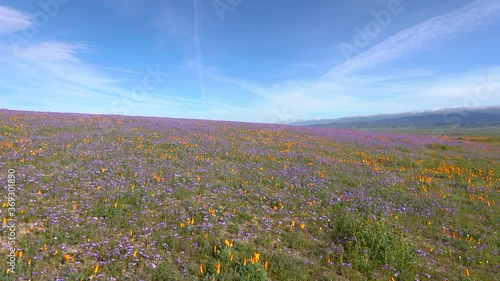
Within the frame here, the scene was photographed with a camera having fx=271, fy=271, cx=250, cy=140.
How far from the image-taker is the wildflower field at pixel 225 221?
5207mm

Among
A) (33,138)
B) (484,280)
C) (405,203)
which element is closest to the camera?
(484,280)

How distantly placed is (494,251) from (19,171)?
1402 centimetres

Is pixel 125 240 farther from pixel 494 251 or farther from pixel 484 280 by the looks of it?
pixel 494 251

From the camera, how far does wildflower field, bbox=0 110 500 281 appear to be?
521cm

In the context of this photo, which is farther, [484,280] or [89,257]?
[484,280]

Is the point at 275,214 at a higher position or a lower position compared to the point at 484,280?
higher

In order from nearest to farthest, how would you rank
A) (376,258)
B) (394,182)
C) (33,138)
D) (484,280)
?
(484,280) → (376,258) → (394,182) → (33,138)

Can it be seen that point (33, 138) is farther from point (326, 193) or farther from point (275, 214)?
point (326, 193)

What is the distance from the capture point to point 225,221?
732 cm

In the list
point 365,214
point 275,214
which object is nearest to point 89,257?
point 275,214

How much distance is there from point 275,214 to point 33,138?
1430 centimetres

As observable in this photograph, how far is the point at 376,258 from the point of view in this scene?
6086mm

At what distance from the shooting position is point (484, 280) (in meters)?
5.69

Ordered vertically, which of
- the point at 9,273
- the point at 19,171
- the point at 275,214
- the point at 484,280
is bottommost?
the point at 484,280
